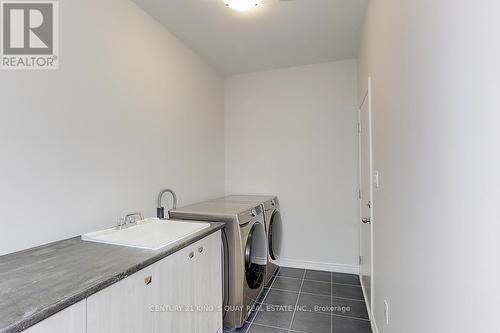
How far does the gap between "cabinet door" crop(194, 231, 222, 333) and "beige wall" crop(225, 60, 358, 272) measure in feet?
5.26

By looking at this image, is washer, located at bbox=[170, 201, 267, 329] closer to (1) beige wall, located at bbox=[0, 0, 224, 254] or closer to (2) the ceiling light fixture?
(1) beige wall, located at bbox=[0, 0, 224, 254]

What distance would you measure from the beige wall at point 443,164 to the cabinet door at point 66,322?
1137 mm

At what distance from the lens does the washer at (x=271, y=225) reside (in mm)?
2748

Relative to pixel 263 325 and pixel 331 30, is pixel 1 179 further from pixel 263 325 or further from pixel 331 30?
pixel 331 30

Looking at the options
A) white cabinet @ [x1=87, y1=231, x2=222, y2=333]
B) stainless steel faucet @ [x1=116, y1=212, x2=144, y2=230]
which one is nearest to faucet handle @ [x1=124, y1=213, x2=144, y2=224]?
stainless steel faucet @ [x1=116, y1=212, x2=144, y2=230]

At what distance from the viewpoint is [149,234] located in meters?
1.82

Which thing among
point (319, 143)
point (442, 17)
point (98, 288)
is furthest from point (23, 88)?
point (319, 143)

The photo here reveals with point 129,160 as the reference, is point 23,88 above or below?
above

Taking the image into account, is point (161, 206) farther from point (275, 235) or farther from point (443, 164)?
point (443, 164)

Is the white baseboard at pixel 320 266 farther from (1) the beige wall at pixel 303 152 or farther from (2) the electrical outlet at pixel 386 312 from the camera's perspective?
(2) the electrical outlet at pixel 386 312

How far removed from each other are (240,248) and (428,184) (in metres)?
1.42

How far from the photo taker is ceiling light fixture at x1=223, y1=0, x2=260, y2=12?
186cm

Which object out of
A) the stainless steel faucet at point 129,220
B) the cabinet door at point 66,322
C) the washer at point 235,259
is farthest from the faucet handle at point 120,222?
the cabinet door at point 66,322

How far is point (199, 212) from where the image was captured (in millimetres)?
2133
